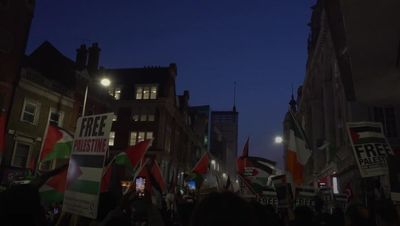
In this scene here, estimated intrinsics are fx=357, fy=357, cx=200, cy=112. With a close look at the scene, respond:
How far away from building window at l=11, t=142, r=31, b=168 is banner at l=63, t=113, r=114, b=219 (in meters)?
24.2

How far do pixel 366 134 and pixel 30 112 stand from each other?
28.2m

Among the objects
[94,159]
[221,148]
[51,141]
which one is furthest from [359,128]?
[221,148]

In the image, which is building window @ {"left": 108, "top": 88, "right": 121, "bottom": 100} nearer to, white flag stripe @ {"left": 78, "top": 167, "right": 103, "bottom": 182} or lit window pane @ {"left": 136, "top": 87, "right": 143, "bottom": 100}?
lit window pane @ {"left": 136, "top": 87, "right": 143, "bottom": 100}

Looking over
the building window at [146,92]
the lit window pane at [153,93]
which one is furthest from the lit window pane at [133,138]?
the lit window pane at [153,93]

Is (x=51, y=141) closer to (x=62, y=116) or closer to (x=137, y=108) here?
(x=62, y=116)

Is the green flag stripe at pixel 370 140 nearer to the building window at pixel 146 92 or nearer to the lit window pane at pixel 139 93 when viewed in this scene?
the building window at pixel 146 92

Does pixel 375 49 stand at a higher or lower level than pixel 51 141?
higher

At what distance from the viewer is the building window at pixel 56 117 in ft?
105

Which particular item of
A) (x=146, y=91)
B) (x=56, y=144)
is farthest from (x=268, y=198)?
(x=146, y=91)

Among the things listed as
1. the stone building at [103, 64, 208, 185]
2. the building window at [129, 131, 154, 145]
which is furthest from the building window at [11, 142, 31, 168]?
the building window at [129, 131, 154, 145]

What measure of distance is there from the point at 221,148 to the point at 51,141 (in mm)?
110762

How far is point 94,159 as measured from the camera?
6.29m

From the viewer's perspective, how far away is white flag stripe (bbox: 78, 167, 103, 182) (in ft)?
19.4

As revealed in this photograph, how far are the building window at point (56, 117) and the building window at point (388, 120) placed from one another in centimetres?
2625
